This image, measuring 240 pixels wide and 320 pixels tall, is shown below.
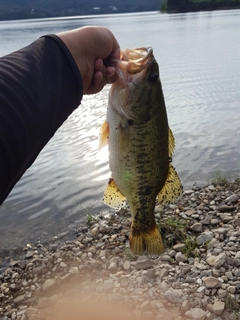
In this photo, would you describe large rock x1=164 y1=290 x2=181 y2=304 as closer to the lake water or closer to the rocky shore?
the rocky shore

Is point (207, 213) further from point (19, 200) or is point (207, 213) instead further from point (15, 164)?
point (15, 164)

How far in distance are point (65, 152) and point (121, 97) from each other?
871 centimetres

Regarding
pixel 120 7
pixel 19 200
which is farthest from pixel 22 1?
pixel 19 200

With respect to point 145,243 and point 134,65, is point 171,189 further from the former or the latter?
point 134,65

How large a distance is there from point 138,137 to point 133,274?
3.27 m

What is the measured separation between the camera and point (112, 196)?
3.18 meters

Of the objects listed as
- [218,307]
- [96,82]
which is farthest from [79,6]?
[96,82]

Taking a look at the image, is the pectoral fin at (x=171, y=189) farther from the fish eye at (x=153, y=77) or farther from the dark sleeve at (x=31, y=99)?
the dark sleeve at (x=31, y=99)

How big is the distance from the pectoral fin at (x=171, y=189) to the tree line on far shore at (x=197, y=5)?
76140 millimetres

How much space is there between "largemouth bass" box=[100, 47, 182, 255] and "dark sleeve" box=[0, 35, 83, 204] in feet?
1.86

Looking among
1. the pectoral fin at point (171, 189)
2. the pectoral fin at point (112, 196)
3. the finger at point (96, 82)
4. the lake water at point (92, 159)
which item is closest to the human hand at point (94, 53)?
the finger at point (96, 82)

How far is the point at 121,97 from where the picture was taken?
2779 mm

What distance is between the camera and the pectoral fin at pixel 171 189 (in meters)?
3.14

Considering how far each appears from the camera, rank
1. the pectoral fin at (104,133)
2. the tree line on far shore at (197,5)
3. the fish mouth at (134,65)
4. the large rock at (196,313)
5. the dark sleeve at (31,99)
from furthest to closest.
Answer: the tree line on far shore at (197,5), the large rock at (196,313), the pectoral fin at (104,133), the fish mouth at (134,65), the dark sleeve at (31,99)
